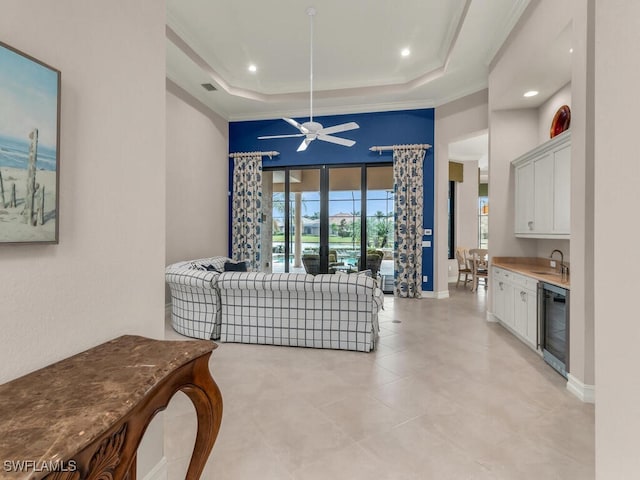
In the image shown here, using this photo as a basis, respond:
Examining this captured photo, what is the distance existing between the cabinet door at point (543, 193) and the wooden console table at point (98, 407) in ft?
13.3

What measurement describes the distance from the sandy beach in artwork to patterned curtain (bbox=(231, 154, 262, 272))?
5.78 m

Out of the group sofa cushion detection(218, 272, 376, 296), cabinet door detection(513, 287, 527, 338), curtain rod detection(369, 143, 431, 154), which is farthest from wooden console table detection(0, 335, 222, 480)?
curtain rod detection(369, 143, 431, 154)

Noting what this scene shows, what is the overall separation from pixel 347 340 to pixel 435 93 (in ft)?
15.6

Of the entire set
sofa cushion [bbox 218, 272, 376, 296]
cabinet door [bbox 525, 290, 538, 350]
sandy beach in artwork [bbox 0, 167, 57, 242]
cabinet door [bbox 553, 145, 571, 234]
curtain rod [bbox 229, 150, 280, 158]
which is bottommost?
cabinet door [bbox 525, 290, 538, 350]

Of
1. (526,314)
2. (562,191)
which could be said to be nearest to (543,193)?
(562,191)

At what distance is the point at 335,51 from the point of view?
4.82 metres

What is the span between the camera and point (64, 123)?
119cm

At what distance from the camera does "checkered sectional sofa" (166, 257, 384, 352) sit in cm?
350

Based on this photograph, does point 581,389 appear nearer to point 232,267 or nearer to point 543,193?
point 543,193

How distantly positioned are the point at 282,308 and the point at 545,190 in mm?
3402

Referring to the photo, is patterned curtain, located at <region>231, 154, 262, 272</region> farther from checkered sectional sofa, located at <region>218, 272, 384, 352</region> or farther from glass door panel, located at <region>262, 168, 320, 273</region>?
checkered sectional sofa, located at <region>218, 272, 384, 352</region>

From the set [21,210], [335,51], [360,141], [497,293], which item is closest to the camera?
[21,210]

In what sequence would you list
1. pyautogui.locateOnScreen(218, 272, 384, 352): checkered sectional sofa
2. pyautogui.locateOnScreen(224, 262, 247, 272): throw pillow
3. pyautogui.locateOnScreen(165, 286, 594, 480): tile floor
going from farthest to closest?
pyautogui.locateOnScreen(224, 262, 247, 272): throw pillow < pyautogui.locateOnScreen(218, 272, 384, 352): checkered sectional sofa < pyautogui.locateOnScreen(165, 286, 594, 480): tile floor

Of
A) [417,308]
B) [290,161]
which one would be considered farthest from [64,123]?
[290,161]
